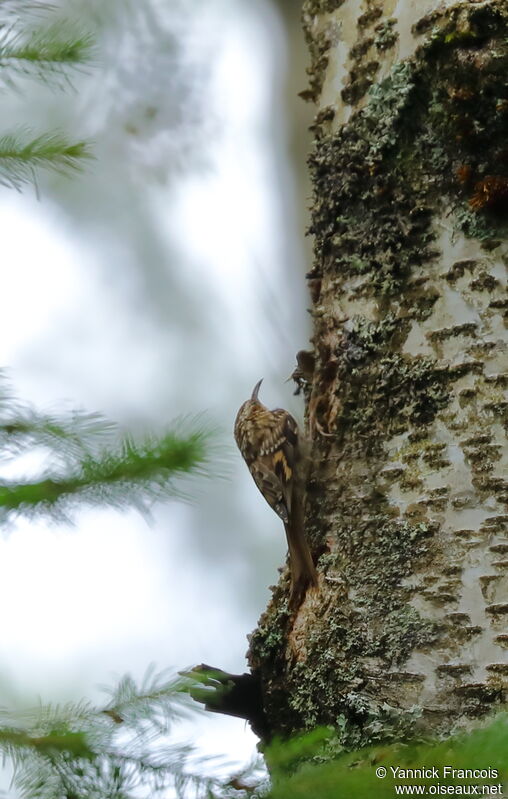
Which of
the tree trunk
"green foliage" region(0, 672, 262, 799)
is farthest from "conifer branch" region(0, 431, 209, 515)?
the tree trunk

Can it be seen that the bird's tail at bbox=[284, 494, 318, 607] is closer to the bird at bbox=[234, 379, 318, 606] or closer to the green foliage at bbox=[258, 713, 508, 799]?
the bird at bbox=[234, 379, 318, 606]

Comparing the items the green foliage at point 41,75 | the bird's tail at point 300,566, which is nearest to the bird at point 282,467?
the bird's tail at point 300,566

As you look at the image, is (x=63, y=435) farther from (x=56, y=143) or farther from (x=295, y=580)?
(x=295, y=580)

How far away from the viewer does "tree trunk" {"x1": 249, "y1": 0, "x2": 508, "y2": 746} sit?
1.67 m

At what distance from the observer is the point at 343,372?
6.51ft

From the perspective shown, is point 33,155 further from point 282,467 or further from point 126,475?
point 282,467

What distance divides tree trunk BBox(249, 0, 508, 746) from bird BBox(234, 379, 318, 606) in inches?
1.6

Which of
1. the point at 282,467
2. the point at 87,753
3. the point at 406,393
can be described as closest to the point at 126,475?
the point at 87,753

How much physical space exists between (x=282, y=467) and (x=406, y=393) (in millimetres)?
Answer: 864

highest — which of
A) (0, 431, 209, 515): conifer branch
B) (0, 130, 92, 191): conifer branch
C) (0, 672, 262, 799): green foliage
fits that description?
(0, 130, 92, 191): conifer branch

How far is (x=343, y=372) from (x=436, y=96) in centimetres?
58

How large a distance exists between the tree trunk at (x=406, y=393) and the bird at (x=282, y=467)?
0.13ft

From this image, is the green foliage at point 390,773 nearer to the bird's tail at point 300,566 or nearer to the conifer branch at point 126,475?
the conifer branch at point 126,475

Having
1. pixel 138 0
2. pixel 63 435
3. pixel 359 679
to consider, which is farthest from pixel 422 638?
pixel 138 0
